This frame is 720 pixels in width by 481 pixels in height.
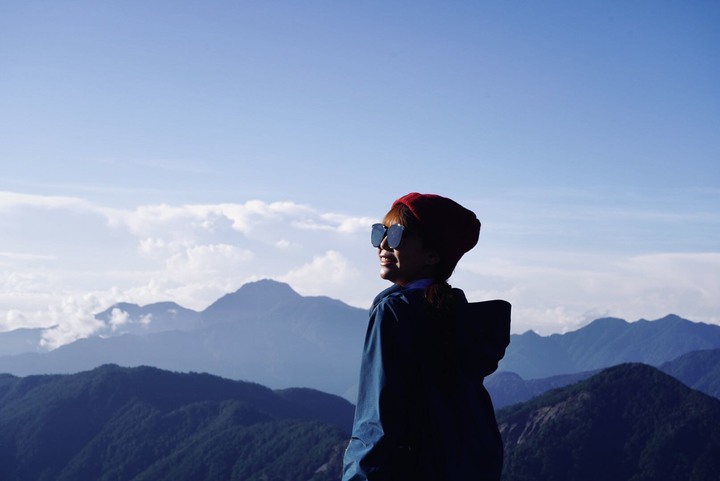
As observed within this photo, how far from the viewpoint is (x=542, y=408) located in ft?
646

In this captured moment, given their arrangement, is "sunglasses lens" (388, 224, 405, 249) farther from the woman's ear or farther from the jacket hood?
the jacket hood

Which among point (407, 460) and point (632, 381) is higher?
point (407, 460)

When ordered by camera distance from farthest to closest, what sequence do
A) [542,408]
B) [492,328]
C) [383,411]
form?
1. [542,408]
2. [492,328]
3. [383,411]

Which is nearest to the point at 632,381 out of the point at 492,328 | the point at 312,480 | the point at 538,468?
the point at 538,468

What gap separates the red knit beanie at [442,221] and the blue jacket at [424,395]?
1.00ft

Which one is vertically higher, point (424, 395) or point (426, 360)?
point (426, 360)

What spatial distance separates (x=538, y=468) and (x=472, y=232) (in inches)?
7312

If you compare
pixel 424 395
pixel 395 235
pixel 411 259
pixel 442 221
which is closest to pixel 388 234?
pixel 395 235

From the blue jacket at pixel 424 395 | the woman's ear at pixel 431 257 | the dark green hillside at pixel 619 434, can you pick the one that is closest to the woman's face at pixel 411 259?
the woman's ear at pixel 431 257

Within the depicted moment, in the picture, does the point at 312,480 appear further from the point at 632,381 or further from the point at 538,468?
the point at 632,381

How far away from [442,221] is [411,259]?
0.98 ft

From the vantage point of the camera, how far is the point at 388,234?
4.99 metres

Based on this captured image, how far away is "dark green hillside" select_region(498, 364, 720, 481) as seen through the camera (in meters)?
179

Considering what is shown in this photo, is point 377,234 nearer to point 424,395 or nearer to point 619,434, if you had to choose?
point 424,395
